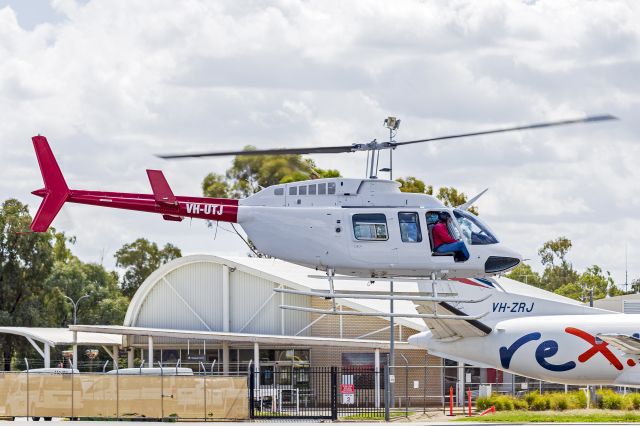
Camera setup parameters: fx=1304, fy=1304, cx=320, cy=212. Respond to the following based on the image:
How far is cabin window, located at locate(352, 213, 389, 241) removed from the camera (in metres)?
34.6

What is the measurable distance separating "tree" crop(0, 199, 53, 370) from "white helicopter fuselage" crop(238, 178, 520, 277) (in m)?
45.6

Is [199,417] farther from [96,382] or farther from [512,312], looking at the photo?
[512,312]

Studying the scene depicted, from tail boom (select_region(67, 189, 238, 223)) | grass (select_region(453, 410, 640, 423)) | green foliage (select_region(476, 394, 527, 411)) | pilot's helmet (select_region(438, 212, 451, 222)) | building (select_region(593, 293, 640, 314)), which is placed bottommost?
grass (select_region(453, 410, 640, 423))

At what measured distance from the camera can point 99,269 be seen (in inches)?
3979

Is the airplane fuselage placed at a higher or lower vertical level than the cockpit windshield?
lower

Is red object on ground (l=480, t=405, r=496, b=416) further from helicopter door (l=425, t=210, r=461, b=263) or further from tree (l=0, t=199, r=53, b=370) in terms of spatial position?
tree (l=0, t=199, r=53, b=370)

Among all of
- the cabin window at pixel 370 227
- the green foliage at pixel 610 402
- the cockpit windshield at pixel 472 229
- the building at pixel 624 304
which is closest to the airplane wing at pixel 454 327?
the cockpit windshield at pixel 472 229

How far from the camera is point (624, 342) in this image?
40.4 meters

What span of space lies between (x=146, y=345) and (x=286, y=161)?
17.4 metres

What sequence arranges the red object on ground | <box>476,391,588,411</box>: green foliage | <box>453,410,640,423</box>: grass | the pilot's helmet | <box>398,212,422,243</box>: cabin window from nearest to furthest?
1. <box>398,212,422,243</box>: cabin window
2. the pilot's helmet
3. <box>453,410,640,423</box>: grass
4. the red object on ground
5. <box>476,391,588,411</box>: green foliage

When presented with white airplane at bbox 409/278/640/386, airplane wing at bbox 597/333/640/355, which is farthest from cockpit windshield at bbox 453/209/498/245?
white airplane at bbox 409/278/640/386

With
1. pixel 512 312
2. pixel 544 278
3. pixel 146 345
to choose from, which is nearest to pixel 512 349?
pixel 512 312

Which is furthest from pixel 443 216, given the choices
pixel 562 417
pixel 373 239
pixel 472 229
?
pixel 562 417

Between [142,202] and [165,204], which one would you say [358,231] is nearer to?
[165,204]
